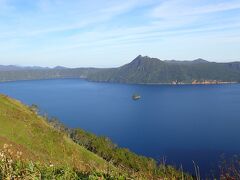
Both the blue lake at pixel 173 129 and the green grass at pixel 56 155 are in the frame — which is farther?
the blue lake at pixel 173 129

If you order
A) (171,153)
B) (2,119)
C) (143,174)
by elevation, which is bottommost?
(171,153)

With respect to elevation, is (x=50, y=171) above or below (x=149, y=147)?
above

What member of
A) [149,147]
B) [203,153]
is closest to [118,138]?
[149,147]

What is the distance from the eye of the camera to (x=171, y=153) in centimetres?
10862

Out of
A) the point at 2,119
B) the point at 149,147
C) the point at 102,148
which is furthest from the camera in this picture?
the point at 149,147

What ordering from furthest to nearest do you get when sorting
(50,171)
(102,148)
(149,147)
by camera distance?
(149,147), (102,148), (50,171)

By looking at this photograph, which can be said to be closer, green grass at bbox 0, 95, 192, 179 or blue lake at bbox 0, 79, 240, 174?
green grass at bbox 0, 95, 192, 179

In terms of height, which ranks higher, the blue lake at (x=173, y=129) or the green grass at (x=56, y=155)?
the green grass at (x=56, y=155)

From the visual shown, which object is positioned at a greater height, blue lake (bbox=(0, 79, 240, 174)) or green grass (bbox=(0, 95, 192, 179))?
green grass (bbox=(0, 95, 192, 179))

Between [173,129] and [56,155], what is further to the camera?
[173,129]

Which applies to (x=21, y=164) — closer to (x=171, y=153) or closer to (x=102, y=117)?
(x=171, y=153)

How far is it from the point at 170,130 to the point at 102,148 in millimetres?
63781

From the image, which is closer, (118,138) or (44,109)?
(118,138)

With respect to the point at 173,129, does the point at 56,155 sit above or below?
above
